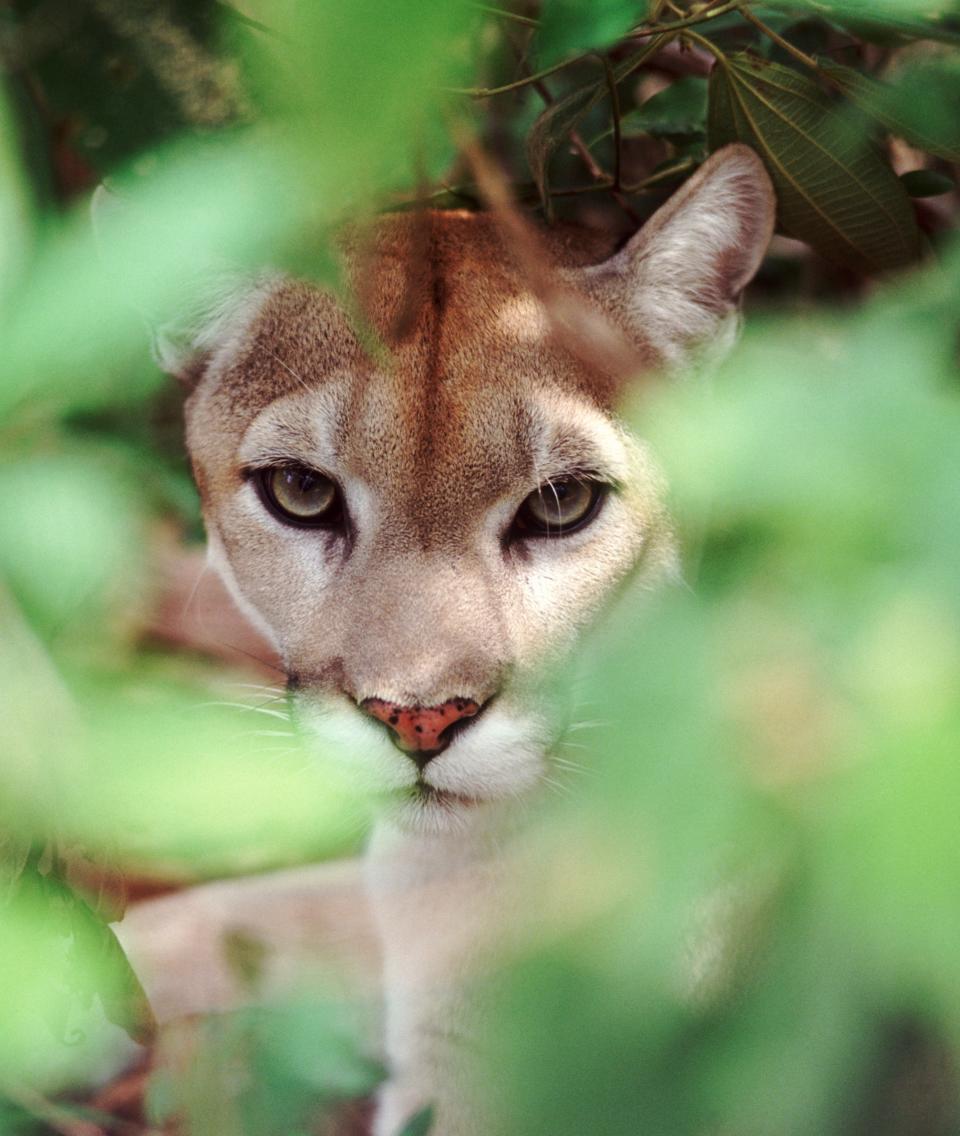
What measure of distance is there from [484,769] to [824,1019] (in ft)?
3.31

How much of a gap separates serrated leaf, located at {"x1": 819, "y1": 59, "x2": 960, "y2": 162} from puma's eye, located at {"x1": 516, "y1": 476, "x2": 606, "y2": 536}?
1.97 feet

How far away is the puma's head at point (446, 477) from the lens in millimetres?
1453

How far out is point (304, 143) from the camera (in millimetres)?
420

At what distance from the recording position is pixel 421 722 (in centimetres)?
140

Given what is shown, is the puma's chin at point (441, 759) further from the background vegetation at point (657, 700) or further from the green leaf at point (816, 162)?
the green leaf at point (816, 162)

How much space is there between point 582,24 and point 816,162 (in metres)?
0.67

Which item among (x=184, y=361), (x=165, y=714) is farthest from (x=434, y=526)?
(x=165, y=714)

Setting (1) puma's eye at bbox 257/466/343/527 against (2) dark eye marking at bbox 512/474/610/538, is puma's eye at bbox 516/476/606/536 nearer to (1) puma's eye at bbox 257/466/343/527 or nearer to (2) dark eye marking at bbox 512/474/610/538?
(2) dark eye marking at bbox 512/474/610/538

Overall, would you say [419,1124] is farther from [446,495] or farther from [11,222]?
[11,222]

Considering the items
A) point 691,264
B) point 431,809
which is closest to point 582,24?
point 691,264

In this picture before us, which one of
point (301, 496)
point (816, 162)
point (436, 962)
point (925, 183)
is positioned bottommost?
point (436, 962)

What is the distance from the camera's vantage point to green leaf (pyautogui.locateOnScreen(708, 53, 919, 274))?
1415 mm

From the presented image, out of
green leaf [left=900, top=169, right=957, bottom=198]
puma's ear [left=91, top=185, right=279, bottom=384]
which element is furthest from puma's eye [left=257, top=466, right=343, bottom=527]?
green leaf [left=900, top=169, right=957, bottom=198]

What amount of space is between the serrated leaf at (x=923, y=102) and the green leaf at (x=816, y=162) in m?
→ 0.14
